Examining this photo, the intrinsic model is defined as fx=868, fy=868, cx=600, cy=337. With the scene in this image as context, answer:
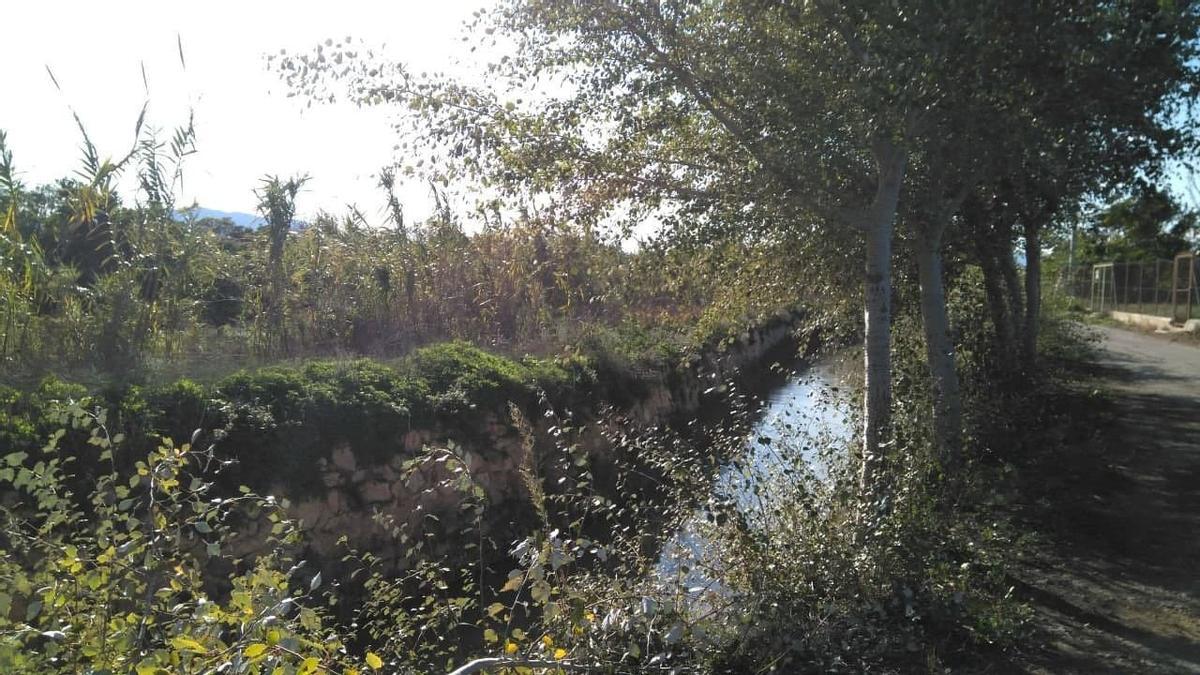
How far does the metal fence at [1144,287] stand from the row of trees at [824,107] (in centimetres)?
2150

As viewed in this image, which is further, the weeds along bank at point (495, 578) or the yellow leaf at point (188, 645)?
the weeds along bank at point (495, 578)

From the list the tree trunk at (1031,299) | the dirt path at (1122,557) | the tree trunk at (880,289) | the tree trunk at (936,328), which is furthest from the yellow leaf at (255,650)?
the tree trunk at (1031,299)

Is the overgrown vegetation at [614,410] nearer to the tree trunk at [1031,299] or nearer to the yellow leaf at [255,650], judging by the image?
the yellow leaf at [255,650]

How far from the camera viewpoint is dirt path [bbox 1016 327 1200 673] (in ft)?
15.6

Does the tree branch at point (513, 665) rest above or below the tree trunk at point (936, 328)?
below

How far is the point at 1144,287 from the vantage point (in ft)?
101

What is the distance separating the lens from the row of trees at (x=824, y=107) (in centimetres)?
629

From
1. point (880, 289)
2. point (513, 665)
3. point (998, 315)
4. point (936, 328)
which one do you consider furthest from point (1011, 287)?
point (513, 665)

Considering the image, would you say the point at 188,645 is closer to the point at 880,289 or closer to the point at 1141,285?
the point at 880,289

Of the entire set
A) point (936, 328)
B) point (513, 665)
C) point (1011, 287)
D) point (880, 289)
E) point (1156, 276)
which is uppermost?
point (880, 289)

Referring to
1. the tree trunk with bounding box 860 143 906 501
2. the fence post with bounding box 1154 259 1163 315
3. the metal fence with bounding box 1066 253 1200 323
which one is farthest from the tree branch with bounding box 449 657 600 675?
the fence post with bounding box 1154 259 1163 315

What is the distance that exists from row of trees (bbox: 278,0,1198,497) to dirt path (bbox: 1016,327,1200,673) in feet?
4.05

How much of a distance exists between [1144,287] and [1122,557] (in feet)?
95.5

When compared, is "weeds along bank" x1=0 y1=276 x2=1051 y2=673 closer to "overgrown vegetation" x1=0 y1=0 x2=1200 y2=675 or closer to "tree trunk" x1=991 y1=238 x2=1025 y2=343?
"overgrown vegetation" x1=0 y1=0 x2=1200 y2=675
